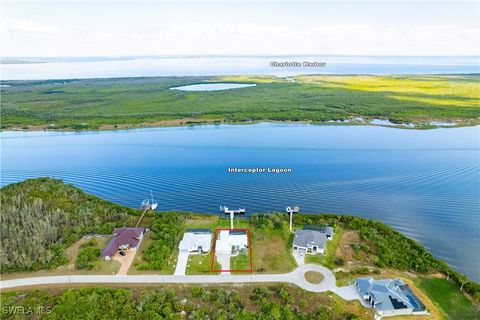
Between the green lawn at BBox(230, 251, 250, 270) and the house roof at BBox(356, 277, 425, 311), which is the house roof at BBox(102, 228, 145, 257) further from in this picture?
the house roof at BBox(356, 277, 425, 311)

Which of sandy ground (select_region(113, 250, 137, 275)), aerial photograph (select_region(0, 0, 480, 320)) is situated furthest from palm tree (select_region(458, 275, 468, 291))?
sandy ground (select_region(113, 250, 137, 275))

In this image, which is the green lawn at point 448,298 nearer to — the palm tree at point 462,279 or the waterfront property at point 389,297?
the palm tree at point 462,279

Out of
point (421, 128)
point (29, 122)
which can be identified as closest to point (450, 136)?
point (421, 128)

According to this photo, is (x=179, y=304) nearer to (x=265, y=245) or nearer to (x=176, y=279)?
(x=176, y=279)

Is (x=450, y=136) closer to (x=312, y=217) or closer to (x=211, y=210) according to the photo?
(x=312, y=217)

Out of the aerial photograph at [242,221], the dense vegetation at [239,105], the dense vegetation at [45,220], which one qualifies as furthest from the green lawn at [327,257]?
the dense vegetation at [239,105]

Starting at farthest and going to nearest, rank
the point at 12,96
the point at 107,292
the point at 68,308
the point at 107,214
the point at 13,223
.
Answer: the point at 12,96 → the point at 107,214 → the point at 13,223 → the point at 107,292 → the point at 68,308
